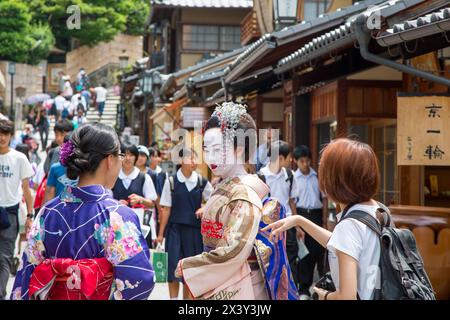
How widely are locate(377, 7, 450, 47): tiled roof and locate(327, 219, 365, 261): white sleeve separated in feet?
12.4

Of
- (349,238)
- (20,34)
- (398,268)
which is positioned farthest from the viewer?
(20,34)

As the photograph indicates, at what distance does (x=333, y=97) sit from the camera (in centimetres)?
1302

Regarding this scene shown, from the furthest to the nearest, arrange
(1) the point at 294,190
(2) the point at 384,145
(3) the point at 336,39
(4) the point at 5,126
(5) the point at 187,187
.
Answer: (2) the point at 384,145, (1) the point at 294,190, (5) the point at 187,187, (3) the point at 336,39, (4) the point at 5,126

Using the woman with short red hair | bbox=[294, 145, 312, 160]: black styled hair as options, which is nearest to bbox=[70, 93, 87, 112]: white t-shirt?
bbox=[294, 145, 312, 160]: black styled hair

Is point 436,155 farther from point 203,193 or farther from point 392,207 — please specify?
point 203,193

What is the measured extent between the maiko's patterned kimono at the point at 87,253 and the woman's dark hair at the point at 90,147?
0.11 meters

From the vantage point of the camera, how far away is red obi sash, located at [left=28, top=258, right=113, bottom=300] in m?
4.31

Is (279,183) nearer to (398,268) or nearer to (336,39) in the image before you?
(336,39)

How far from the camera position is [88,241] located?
14.3ft

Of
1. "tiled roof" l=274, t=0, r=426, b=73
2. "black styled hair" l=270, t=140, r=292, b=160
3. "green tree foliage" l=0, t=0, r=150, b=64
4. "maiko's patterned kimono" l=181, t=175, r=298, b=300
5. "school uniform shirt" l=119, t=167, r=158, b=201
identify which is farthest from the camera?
"green tree foliage" l=0, t=0, r=150, b=64

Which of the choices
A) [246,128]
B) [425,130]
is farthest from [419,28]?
[246,128]

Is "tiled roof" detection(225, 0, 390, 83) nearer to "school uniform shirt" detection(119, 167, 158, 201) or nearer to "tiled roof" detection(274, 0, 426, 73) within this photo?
"tiled roof" detection(274, 0, 426, 73)

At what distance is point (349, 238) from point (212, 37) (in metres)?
28.3

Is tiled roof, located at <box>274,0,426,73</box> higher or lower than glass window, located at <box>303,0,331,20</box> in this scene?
lower
